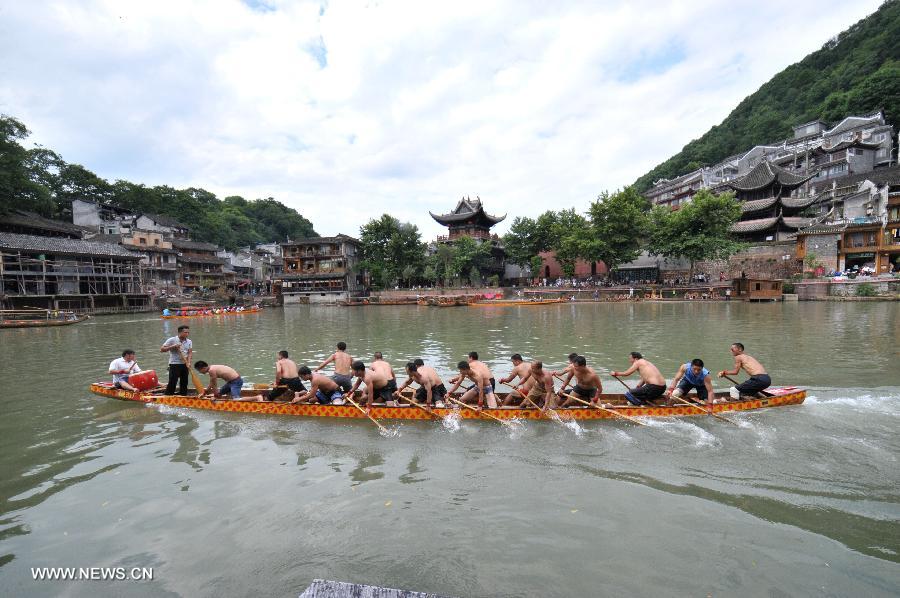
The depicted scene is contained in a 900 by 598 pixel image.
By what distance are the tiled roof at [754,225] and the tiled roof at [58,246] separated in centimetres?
6828

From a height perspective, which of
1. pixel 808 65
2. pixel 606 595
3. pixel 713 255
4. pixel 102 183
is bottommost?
pixel 606 595

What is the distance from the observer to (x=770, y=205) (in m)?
45.6

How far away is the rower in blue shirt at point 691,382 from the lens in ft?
29.7

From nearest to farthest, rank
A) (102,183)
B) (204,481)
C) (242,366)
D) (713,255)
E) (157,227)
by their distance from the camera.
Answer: (204,481) → (242,366) → (713,255) → (157,227) → (102,183)

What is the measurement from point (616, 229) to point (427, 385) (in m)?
43.7

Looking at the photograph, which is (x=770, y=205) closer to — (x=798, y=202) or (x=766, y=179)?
(x=798, y=202)

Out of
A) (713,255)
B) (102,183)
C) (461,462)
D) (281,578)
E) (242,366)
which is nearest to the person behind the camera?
(281,578)

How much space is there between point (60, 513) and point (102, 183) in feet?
254

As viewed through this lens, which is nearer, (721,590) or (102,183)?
(721,590)

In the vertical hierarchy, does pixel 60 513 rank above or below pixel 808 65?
below

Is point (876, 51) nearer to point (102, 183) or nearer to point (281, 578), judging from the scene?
point (281, 578)

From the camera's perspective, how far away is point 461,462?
7.24 m

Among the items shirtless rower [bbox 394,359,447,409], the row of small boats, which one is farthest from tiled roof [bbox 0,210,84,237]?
shirtless rower [bbox 394,359,447,409]

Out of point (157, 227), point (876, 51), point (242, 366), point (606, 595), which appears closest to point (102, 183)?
point (157, 227)
